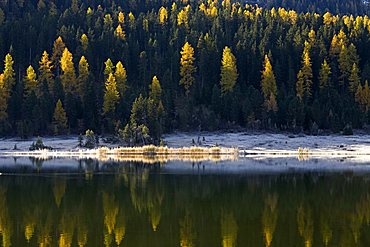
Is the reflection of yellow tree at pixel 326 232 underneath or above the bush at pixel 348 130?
underneath

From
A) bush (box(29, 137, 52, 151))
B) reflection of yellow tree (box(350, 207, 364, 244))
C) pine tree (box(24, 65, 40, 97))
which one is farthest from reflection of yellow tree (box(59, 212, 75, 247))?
pine tree (box(24, 65, 40, 97))

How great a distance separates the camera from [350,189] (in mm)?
34812

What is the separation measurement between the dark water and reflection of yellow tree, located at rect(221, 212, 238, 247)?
0.03 meters

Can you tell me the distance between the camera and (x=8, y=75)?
109 m

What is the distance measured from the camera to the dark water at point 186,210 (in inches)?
824

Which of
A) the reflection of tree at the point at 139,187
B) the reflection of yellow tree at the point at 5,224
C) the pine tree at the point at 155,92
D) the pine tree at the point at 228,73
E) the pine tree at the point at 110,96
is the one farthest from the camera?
the pine tree at the point at 228,73

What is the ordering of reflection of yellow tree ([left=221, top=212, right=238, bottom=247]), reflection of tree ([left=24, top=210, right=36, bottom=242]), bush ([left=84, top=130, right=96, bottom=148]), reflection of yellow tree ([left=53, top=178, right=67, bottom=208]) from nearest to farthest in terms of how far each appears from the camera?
1. reflection of yellow tree ([left=221, top=212, right=238, bottom=247])
2. reflection of tree ([left=24, top=210, right=36, bottom=242])
3. reflection of yellow tree ([left=53, top=178, right=67, bottom=208])
4. bush ([left=84, top=130, right=96, bottom=148])

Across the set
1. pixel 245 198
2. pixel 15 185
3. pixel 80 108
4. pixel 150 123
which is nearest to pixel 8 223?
pixel 245 198

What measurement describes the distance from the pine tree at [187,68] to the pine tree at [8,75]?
95.2 ft

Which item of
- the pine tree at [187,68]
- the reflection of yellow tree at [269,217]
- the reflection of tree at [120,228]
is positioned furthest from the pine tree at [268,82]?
the reflection of tree at [120,228]

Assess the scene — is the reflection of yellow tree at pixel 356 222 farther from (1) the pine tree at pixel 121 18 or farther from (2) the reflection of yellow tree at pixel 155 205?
(1) the pine tree at pixel 121 18

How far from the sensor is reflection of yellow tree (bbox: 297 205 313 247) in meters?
20.8

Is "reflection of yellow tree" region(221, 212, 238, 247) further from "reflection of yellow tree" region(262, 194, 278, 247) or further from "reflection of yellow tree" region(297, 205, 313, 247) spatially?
"reflection of yellow tree" region(297, 205, 313, 247)

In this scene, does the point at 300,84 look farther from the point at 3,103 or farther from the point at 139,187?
the point at 139,187
